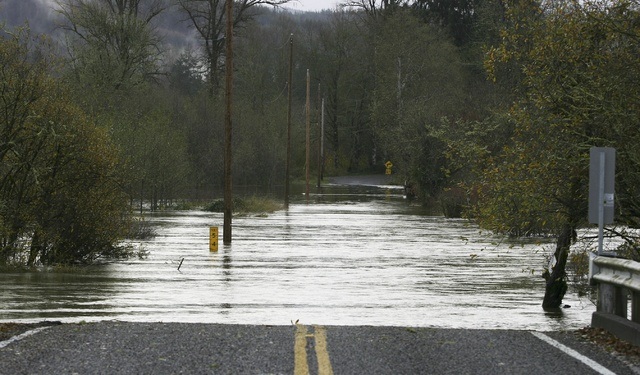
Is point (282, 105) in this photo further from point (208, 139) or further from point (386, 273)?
point (386, 273)

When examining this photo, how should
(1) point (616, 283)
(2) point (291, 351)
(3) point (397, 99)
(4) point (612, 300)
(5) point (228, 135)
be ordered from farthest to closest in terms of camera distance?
(3) point (397, 99) → (5) point (228, 135) → (4) point (612, 300) → (1) point (616, 283) → (2) point (291, 351)

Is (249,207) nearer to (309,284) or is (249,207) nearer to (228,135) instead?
(228,135)

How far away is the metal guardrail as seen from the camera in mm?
11047

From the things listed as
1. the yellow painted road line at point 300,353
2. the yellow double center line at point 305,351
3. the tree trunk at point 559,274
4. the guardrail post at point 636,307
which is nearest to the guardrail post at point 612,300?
the guardrail post at point 636,307

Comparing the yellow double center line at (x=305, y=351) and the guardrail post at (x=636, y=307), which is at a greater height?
the guardrail post at (x=636, y=307)

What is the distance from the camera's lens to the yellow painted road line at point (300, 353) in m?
9.07

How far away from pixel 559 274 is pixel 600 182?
12.5ft

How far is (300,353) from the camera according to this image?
9977mm

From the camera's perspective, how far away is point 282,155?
8431cm

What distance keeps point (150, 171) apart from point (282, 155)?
32.0 m

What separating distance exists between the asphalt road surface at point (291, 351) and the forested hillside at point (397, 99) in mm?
4788

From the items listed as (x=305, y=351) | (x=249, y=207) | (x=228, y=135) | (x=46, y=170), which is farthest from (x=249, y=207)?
(x=305, y=351)

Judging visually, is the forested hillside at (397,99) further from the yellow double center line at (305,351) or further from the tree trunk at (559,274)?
the yellow double center line at (305,351)

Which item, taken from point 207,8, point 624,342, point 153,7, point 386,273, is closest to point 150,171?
point 153,7
